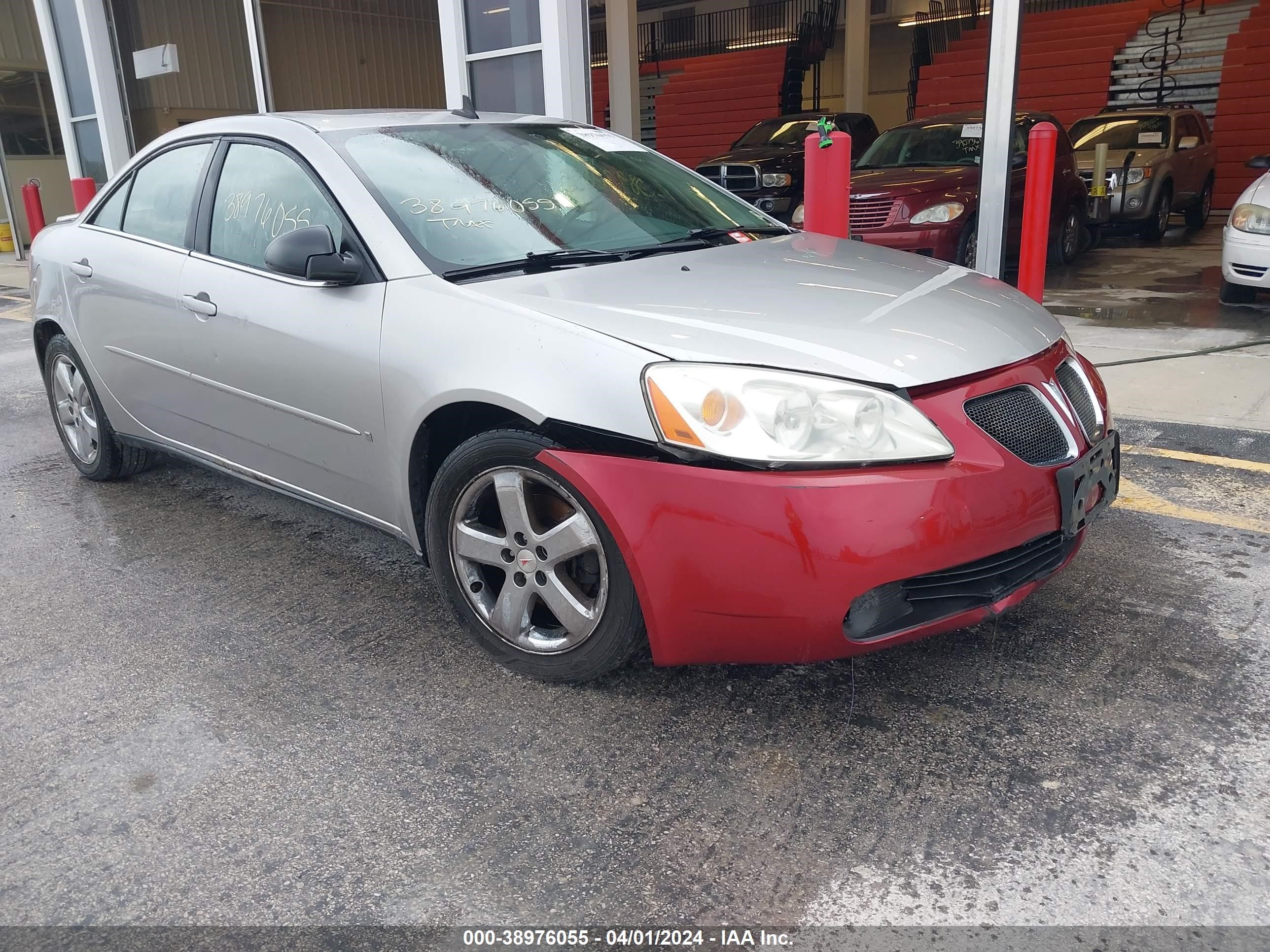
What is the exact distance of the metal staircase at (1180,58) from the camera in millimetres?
18859

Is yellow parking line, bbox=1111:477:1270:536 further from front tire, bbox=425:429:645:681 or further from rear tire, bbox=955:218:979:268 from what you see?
rear tire, bbox=955:218:979:268

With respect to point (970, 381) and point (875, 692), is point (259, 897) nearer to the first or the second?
point (875, 692)

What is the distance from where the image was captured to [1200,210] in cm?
1412

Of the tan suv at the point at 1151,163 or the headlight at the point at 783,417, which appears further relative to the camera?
the tan suv at the point at 1151,163

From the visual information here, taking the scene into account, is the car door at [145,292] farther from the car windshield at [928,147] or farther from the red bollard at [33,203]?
the red bollard at [33,203]

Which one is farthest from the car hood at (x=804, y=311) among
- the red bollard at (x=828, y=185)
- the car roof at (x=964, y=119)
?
the car roof at (x=964, y=119)

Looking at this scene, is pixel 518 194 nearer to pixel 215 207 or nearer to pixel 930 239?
pixel 215 207

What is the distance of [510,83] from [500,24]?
0.47 metres

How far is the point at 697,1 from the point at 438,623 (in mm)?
31822

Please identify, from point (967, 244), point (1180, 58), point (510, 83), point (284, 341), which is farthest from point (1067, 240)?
point (1180, 58)

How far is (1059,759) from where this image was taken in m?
2.35

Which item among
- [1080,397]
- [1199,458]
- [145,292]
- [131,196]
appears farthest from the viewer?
[1199,458]

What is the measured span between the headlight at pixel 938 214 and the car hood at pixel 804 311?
5917 mm

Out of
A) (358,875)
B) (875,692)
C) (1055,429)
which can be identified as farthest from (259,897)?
(1055,429)
